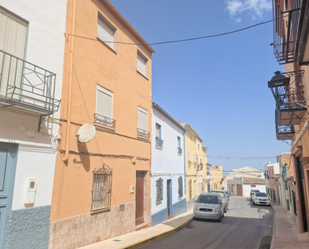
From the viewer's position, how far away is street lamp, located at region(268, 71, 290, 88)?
7.58 metres

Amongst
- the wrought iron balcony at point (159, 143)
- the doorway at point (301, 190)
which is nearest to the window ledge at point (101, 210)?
the wrought iron balcony at point (159, 143)

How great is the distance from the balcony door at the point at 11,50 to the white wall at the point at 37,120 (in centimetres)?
17

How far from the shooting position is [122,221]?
917 centimetres

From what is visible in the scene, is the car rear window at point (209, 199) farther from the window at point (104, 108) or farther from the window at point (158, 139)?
the window at point (104, 108)

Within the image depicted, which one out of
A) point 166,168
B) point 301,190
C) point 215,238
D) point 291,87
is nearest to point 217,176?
point 166,168

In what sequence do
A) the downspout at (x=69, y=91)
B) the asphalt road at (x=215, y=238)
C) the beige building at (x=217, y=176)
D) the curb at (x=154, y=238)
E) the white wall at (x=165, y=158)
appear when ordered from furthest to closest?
the beige building at (x=217, y=176) → the white wall at (x=165, y=158) → the asphalt road at (x=215, y=238) → the curb at (x=154, y=238) → the downspout at (x=69, y=91)

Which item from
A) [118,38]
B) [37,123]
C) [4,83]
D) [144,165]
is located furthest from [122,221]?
[118,38]

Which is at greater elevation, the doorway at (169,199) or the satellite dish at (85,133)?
the satellite dish at (85,133)

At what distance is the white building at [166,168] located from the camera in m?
12.6

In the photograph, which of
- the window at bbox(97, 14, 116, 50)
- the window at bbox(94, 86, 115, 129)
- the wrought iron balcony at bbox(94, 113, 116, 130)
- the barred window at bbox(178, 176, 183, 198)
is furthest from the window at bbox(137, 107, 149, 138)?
the barred window at bbox(178, 176, 183, 198)

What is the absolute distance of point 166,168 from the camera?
1450 centimetres

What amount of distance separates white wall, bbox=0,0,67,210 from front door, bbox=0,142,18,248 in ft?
0.34

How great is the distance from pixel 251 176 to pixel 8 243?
60680 mm

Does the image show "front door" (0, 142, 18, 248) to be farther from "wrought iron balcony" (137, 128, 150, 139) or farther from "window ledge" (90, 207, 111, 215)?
"wrought iron balcony" (137, 128, 150, 139)
